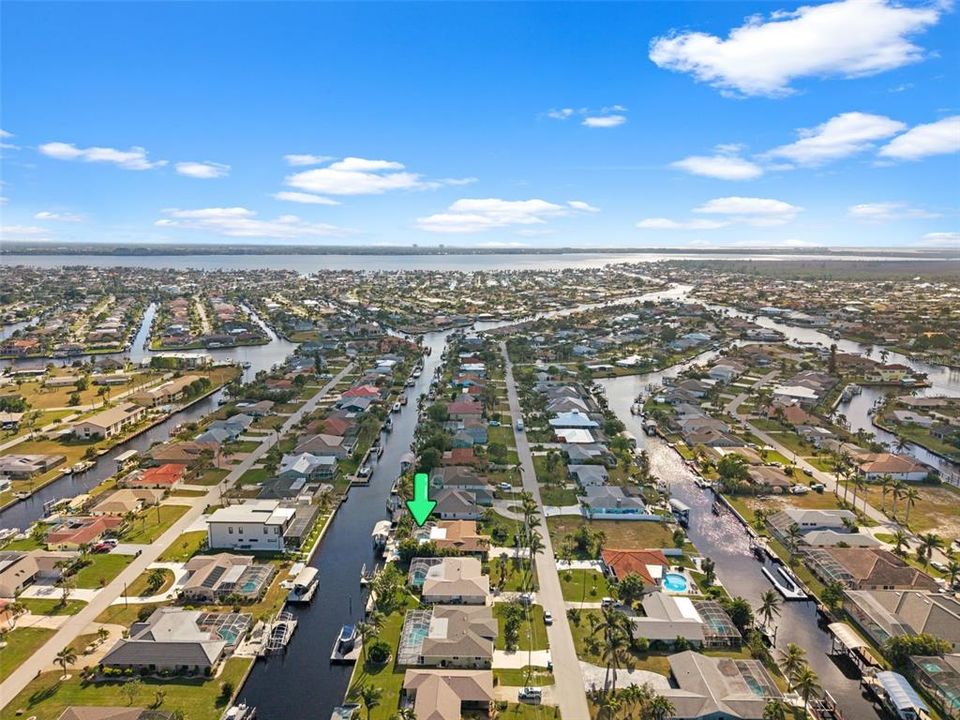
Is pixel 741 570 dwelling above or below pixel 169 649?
below

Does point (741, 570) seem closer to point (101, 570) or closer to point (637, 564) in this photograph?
point (637, 564)

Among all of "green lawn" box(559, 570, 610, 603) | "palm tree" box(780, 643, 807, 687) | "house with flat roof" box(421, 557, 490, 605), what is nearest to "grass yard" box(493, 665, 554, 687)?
"house with flat roof" box(421, 557, 490, 605)

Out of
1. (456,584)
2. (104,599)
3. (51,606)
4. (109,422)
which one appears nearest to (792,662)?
(456,584)

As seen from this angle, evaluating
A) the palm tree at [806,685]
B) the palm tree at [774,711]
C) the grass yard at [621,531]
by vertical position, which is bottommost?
the grass yard at [621,531]

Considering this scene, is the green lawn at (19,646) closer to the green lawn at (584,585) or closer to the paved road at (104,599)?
the paved road at (104,599)

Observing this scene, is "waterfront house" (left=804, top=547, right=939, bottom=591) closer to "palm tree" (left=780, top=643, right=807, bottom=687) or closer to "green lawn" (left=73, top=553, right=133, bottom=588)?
"palm tree" (left=780, top=643, right=807, bottom=687)

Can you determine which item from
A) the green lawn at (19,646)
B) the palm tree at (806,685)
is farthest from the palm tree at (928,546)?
the green lawn at (19,646)
